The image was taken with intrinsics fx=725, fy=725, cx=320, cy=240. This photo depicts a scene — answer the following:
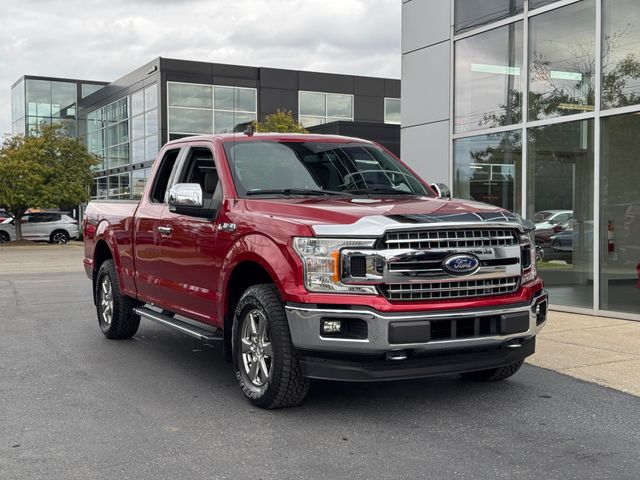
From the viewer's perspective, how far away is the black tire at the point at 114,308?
789 centimetres

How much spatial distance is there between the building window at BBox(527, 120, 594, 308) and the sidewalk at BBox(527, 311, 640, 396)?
733 millimetres

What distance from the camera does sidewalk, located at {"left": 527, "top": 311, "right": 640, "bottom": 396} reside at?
20.6 ft

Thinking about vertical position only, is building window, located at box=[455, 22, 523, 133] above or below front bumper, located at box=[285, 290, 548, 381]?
above

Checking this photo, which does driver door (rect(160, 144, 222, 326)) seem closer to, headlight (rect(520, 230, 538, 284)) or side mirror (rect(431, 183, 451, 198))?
side mirror (rect(431, 183, 451, 198))

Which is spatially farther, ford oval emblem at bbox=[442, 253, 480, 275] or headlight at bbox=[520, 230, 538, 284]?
headlight at bbox=[520, 230, 538, 284]

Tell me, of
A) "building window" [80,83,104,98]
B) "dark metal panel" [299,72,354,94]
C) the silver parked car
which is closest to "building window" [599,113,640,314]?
the silver parked car

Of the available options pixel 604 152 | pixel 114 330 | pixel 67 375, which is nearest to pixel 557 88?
pixel 604 152

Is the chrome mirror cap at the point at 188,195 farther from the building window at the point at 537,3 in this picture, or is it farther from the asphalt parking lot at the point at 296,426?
the building window at the point at 537,3

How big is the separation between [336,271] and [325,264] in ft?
0.29

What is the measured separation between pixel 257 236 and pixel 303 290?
648mm

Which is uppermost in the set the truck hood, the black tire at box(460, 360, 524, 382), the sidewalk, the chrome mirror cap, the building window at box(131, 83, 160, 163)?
the building window at box(131, 83, 160, 163)

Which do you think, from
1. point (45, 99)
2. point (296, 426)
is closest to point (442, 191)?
point (296, 426)

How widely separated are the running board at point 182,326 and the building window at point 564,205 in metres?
6.02

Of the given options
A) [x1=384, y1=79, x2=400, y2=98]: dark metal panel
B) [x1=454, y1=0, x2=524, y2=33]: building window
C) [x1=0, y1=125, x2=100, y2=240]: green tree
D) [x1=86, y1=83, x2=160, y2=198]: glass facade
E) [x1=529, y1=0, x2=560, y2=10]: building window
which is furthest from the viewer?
[x1=384, y1=79, x2=400, y2=98]: dark metal panel
